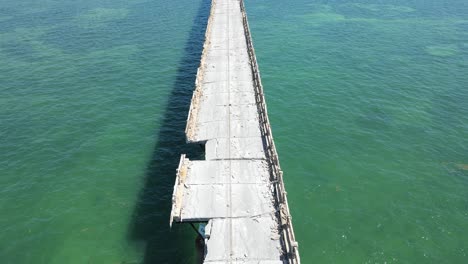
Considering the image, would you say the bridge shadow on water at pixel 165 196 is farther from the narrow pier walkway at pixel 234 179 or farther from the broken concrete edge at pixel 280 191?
the broken concrete edge at pixel 280 191

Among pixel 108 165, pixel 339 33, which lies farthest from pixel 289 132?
pixel 339 33

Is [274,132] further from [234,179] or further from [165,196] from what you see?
[165,196]

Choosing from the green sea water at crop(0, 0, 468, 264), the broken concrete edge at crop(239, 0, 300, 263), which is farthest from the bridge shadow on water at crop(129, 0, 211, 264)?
the broken concrete edge at crop(239, 0, 300, 263)

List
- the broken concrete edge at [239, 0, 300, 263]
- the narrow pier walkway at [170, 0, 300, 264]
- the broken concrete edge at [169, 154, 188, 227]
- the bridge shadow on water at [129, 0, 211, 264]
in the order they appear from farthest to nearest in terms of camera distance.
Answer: the bridge shadow on water at [129, 0, 211, 264]
the broken concrete edge at [169, 154, 188, 227]
the narrow pier walkway at [170, 0, 300, 264]
the broken concrete edge at [239, 0, 300, 263]

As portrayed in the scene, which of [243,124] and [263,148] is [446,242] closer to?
[263,148]

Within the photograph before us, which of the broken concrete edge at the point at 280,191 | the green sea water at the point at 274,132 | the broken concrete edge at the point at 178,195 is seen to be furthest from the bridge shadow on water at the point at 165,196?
the broken concrete edge at the point at 280,191

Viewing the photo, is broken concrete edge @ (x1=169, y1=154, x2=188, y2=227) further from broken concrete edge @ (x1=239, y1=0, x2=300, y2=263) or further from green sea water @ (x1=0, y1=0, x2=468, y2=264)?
broken concrete edge @ (x1=239, y1=0, x2=300, y2=263)
